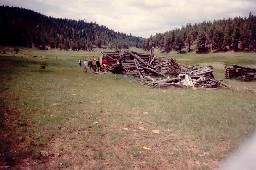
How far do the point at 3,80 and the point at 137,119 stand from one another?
532 inches

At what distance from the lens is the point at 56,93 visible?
19.1 meters

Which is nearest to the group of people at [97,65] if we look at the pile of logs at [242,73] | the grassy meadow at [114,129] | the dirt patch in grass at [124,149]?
the grassy meadow at [114,129]

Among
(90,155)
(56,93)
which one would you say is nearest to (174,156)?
(90,155)

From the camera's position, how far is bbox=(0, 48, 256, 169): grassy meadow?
9930mm

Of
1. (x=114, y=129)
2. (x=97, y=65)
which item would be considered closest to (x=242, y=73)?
(x=97, y=65)

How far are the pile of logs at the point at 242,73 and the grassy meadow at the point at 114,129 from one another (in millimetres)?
18126

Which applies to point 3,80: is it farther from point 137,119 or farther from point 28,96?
point 137,119

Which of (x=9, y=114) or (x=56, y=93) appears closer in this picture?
(x=9, y=114)

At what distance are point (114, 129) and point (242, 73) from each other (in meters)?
31.0

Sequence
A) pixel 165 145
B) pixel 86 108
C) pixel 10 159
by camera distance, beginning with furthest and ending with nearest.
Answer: pixel 86 108 → pixel 165 145 → pixel 10 159

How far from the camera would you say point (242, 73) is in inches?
1497

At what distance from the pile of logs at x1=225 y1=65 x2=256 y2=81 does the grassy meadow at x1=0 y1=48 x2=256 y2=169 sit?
18.1m

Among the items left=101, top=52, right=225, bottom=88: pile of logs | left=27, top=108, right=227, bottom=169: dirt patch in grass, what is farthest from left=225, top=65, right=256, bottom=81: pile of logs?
left=27, top=108, right=227, bottom=169: dirt patch in grass

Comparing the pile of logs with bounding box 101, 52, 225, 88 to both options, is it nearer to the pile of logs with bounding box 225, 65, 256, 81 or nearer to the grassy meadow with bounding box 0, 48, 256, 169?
the pile of logs with bounding box 225, 65, 256, 81
